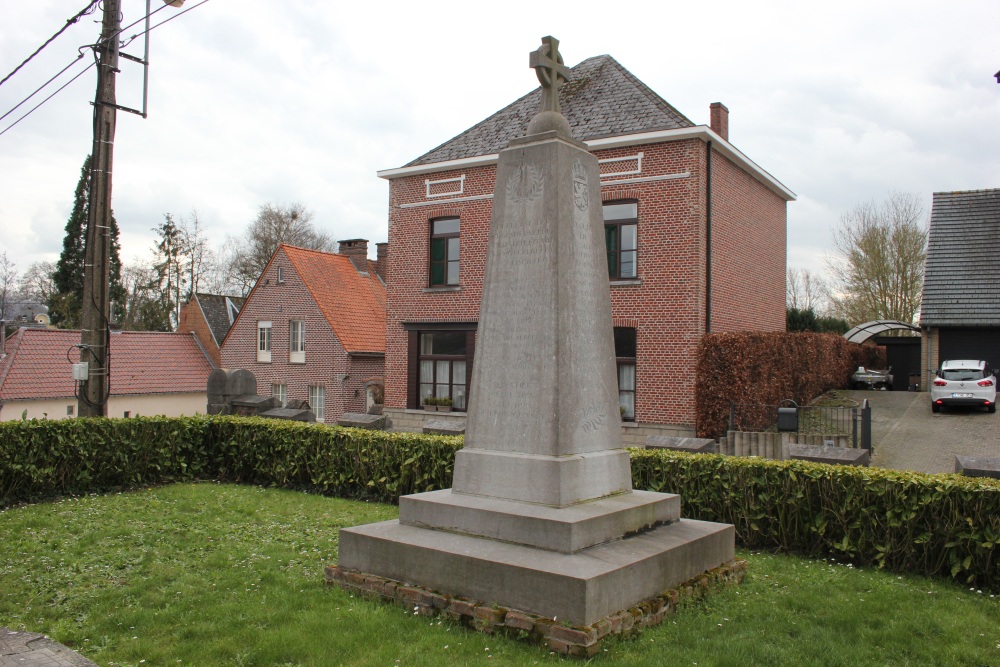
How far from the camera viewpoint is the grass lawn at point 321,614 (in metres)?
4.67

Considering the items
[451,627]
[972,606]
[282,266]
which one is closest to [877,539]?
[972,606]

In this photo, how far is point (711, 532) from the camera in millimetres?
6227

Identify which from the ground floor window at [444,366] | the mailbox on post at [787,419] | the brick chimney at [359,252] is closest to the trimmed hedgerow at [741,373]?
the mailbox on post at [787,419]

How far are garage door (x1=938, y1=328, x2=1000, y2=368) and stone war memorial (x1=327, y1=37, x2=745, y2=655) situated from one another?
71.0 feet

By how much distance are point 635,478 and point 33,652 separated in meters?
6.08

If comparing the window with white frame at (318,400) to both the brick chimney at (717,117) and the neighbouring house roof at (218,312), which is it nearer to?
the neighbouring house roof at (218,312)

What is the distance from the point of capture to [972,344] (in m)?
23.9

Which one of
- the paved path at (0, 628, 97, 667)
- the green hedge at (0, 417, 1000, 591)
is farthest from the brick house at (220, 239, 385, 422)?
the paved path at (0, 628, 97, 667)

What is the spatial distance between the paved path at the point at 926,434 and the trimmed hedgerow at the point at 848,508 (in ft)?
26.3

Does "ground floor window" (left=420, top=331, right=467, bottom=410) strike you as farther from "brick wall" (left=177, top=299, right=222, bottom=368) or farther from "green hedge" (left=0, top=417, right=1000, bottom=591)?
"brick wall" (left=177, top=299, right=222, bottom=368)

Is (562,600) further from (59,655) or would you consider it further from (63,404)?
(63,404)

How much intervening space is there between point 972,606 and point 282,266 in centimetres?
2611

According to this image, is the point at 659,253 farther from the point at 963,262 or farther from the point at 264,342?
the point at 264,342

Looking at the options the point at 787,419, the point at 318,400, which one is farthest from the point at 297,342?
the point at 787,419
